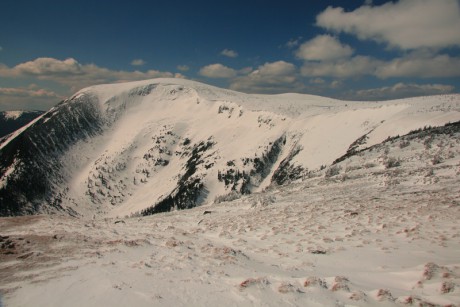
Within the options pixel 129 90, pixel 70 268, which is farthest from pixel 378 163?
pixel 129 90

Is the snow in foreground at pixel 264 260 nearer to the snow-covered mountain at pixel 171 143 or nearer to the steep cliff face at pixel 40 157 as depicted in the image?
the snow-covered mountain at pixel 171 143

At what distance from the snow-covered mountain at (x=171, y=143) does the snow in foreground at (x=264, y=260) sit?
33.9m

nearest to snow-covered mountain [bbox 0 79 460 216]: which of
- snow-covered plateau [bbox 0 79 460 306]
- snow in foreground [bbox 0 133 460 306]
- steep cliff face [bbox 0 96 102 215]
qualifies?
steep cliff face [bbox 0 96 102 215]

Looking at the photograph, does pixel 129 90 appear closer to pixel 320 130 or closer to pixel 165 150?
pixel 165 150

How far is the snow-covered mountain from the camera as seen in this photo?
195ft

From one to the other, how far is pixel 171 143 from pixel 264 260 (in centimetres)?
10933

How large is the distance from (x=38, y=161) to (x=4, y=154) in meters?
13.3

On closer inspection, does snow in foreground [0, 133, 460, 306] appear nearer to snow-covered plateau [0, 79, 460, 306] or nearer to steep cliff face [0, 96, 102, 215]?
snow-covered plateau [0, 79, 460, 306]

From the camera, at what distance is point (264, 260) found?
8695 mm

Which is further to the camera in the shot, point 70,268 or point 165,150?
point 165,150

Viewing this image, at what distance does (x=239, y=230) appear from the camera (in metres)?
12.8

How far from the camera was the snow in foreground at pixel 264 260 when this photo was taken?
19.0 ft

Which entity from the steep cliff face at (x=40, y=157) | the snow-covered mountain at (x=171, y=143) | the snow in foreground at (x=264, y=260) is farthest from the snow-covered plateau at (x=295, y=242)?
the steep cliff face at (x=40, y=157)

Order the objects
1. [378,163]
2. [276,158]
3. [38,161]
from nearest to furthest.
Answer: [378,163], [276,158], [38,161]
